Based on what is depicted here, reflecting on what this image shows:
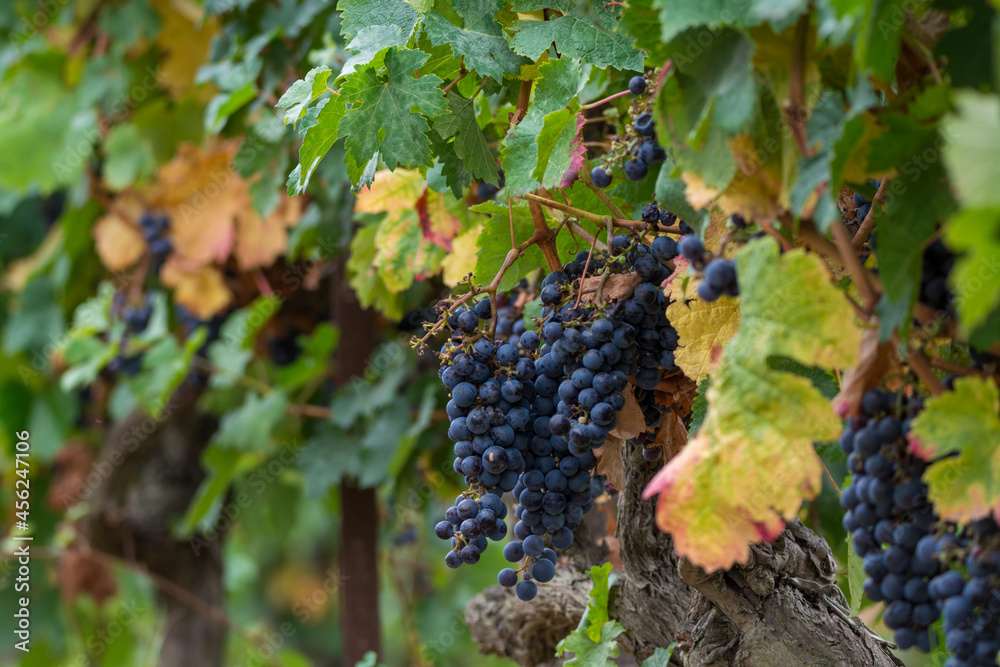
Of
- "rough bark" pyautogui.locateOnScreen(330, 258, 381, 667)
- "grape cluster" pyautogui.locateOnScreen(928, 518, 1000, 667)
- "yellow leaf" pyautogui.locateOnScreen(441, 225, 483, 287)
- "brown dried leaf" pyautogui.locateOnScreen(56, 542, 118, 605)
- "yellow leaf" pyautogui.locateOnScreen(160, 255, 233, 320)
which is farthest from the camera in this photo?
"brown dried leaf" pyautogui.locateOnScreen(56, 542, 118, 605)

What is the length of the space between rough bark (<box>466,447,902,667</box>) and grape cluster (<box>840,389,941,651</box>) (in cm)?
29

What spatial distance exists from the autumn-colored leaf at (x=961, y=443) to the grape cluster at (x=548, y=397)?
11.2 inches

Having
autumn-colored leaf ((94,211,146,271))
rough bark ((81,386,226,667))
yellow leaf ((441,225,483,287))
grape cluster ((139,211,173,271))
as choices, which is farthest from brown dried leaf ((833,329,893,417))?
rough bark ((81,386,226,667))

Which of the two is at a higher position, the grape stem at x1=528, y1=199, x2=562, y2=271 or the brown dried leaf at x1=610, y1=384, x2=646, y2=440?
the grape stem at x1=528, y1=199, x2=562, y2=271

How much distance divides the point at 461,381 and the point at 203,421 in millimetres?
2373

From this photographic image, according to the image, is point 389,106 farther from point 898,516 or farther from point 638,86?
point 898,516

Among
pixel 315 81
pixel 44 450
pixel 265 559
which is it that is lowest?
pixel 265 559

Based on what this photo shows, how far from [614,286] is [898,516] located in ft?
1.12

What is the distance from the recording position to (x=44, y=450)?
9.42ft

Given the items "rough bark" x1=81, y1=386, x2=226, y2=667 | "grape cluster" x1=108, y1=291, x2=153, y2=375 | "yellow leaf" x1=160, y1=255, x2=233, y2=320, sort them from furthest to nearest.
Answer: "rough bark" x1=81, y1=386, x2=226, y2=667 → "grape cluster" x1=108, y1=291, x2=153, y2=375 → "yellow leaf" x1=160, y1=255, x2=233, y2=320

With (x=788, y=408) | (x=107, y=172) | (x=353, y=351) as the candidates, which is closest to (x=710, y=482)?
(x=788, y=408)

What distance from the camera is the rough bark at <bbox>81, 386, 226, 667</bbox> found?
292 cm

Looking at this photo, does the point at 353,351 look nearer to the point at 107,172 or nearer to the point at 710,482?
the point at 107,172

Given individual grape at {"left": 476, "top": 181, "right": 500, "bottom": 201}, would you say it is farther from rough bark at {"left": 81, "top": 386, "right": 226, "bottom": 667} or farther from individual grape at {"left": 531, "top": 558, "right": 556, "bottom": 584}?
rough bark at {"left": 81, "top": 386, "right": 226, "bottom": 667}
